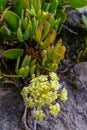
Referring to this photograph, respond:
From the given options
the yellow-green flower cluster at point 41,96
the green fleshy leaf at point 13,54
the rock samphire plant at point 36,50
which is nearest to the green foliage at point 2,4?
the rock samphire plant at point 36,50

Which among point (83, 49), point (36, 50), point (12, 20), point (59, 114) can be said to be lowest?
point (59, 114)

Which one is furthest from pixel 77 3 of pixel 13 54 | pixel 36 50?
pixel 13 54

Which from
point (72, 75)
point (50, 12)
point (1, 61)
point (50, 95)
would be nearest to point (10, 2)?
point (50, 12)

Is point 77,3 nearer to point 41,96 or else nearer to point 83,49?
point 83,49

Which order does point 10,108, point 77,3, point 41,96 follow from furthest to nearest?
1. point 77,3
2. point 10,108
3. point 41,96

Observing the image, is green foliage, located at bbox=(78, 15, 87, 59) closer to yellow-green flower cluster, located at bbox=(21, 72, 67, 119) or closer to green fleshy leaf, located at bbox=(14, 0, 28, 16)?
green fleshy leaf, located at bbox=(14, 0, 28, 16)

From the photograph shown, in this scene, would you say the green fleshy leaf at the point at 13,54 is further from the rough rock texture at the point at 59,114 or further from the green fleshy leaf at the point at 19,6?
the green fleshy leaf at the point at 19,6

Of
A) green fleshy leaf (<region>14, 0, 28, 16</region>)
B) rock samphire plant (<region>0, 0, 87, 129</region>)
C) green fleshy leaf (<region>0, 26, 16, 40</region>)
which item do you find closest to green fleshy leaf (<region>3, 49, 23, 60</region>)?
rock samphire plant (<region>0, 0, 87, 129</region>)

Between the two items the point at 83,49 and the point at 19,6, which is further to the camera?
the point at 83,49
